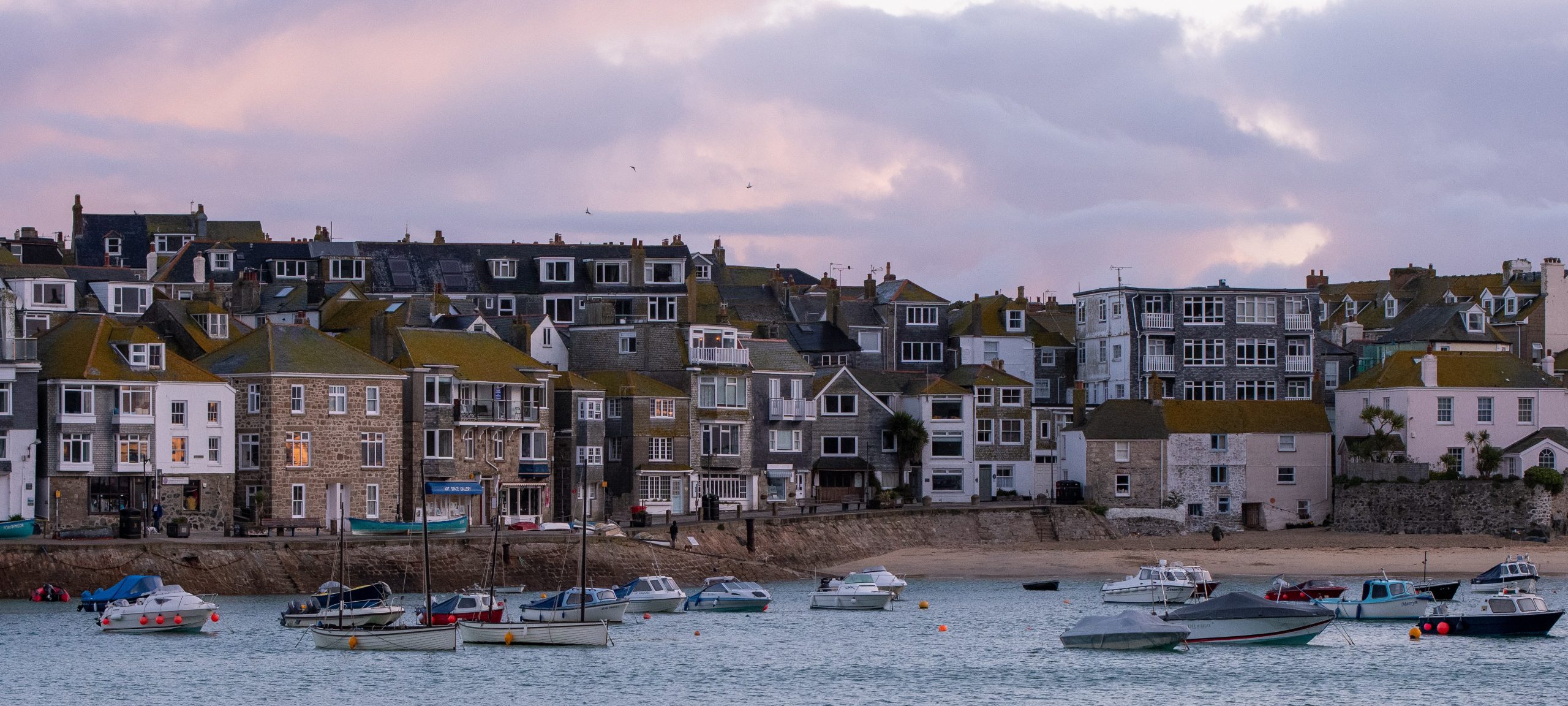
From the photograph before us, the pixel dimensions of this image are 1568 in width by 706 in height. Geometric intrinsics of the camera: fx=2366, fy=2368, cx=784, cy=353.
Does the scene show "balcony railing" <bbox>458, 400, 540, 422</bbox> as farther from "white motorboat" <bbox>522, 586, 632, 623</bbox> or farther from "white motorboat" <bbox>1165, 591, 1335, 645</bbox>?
"white motorboat" <bbox>1165, 591, 1335, 645</bbox>

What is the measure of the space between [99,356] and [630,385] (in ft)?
83.5

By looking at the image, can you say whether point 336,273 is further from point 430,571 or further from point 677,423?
point 430,571

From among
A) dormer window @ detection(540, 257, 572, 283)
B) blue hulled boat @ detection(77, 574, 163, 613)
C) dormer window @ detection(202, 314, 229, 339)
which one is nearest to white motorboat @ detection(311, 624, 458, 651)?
blue hulled boat @ detection(77, 574, 163, 613)

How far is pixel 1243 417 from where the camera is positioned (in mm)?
113438

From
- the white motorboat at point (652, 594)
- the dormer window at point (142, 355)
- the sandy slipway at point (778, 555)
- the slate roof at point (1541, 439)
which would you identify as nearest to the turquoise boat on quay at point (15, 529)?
the sandy slipway at point (778, 555)

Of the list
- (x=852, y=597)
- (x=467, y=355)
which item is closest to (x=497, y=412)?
(x=467, y=355)

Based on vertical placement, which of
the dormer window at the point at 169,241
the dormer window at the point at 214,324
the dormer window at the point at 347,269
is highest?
the dormer window at the point at 169,241

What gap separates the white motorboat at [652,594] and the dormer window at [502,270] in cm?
5402

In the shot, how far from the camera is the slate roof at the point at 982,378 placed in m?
117

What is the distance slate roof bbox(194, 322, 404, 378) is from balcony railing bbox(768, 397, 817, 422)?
21.7 metres

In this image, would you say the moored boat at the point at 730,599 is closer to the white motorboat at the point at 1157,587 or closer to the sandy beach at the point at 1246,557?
the white motorboat at the point at 1157,587

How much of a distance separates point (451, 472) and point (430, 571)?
14037 millimetres

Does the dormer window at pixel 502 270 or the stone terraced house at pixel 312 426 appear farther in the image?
the dormer window at pixel 502 270

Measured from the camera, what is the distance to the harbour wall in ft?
264
